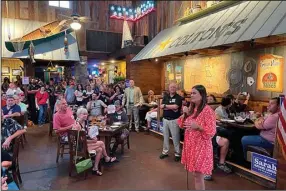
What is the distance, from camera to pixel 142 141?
7.34 metres

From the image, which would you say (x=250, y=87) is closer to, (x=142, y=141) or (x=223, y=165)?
(x=223, y=165)

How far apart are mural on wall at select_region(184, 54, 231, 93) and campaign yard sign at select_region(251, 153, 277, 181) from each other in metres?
3.30

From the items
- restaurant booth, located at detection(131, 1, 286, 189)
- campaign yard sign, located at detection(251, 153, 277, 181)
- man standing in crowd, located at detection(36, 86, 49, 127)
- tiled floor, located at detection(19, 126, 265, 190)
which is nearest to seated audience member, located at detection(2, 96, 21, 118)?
tiled floor, located at detection(19, 126, 265, 190)

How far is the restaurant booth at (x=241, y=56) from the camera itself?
14.7 ft

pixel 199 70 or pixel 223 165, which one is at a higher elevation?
pixel 199 70

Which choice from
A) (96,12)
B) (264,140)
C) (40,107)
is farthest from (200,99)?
(96,12)

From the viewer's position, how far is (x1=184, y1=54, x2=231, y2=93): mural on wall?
25.0 feet

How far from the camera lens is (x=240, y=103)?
6.67 m

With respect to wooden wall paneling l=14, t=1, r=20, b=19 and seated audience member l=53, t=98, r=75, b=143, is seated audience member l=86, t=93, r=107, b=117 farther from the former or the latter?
wooden wall paneling l=14, t=1, r=20, b=19

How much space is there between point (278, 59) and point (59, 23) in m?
10.9

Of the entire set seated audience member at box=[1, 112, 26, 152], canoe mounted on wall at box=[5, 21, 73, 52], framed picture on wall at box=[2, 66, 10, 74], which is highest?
canoe mounted on wall at box=[5, 21, 73, 52]

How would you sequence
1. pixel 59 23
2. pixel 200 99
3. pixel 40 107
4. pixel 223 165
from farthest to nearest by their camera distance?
pixel 59 23, pixel 40 107, pixel 223 165, pixel 200 99

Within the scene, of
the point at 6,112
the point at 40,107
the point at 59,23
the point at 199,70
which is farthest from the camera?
the point at 59,23

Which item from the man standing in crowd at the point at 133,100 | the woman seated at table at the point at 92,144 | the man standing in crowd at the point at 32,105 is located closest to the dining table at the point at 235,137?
the woman seated at table at the point at 92,144
